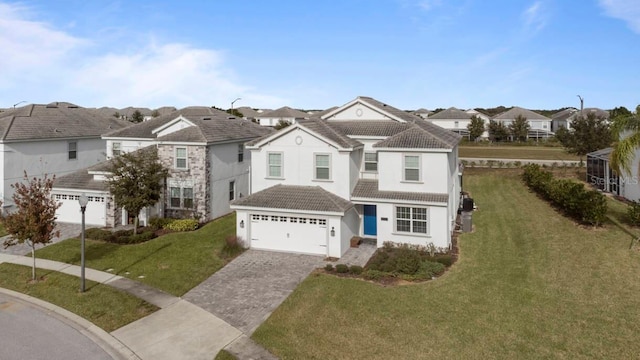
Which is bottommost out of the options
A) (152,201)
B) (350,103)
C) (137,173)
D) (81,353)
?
(81,353)

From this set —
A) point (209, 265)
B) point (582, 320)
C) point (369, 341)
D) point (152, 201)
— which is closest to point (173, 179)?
point (152, 201)

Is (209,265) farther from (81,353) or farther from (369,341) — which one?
(369,341)

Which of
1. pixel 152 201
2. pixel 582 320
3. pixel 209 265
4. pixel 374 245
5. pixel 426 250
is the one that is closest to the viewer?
pixel 582 320

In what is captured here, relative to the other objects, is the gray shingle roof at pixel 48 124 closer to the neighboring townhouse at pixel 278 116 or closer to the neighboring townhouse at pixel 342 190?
the neighboring townhouse at pixel 342 190

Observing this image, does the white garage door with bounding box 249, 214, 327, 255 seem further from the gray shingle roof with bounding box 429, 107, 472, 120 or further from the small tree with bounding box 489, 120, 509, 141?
the gray shingle roof with bounding box 429, 107, 472, 120

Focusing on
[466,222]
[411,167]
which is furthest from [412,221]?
[466,222]

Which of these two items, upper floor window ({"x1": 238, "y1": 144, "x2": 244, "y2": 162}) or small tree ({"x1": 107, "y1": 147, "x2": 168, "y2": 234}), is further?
upper floor window ({"x1": 238, "y1": 144, "x2": 244, "y2": 162})

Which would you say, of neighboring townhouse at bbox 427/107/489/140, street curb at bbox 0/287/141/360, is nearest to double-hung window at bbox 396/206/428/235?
street curb at bbox 0/287/141/360

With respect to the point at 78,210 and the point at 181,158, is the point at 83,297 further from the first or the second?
the point at 78,210
